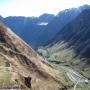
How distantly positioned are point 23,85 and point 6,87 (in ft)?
67.9

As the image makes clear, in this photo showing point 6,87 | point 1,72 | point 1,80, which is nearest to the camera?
point 6,87

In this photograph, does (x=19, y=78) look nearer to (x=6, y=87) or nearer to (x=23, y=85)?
(x=23, y=85)

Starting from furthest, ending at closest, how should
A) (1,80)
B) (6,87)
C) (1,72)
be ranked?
(1,72) → (1,80) → (6,87)

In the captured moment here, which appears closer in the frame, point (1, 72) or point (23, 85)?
point (23, 85)

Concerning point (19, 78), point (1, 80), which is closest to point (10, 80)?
point (1, 80)

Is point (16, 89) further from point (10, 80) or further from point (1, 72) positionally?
point (1, 72)

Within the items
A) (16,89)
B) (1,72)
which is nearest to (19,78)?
(1,72)

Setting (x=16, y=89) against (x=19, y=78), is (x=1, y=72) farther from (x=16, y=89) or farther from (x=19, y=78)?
(x=16, y=89)

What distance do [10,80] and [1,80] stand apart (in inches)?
202

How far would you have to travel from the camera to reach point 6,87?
16525cm


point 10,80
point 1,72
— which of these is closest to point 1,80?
point 10,80

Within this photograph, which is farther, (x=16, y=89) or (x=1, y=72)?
(x=1, y=72)

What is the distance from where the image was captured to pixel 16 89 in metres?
170

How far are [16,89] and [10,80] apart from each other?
11.1m
